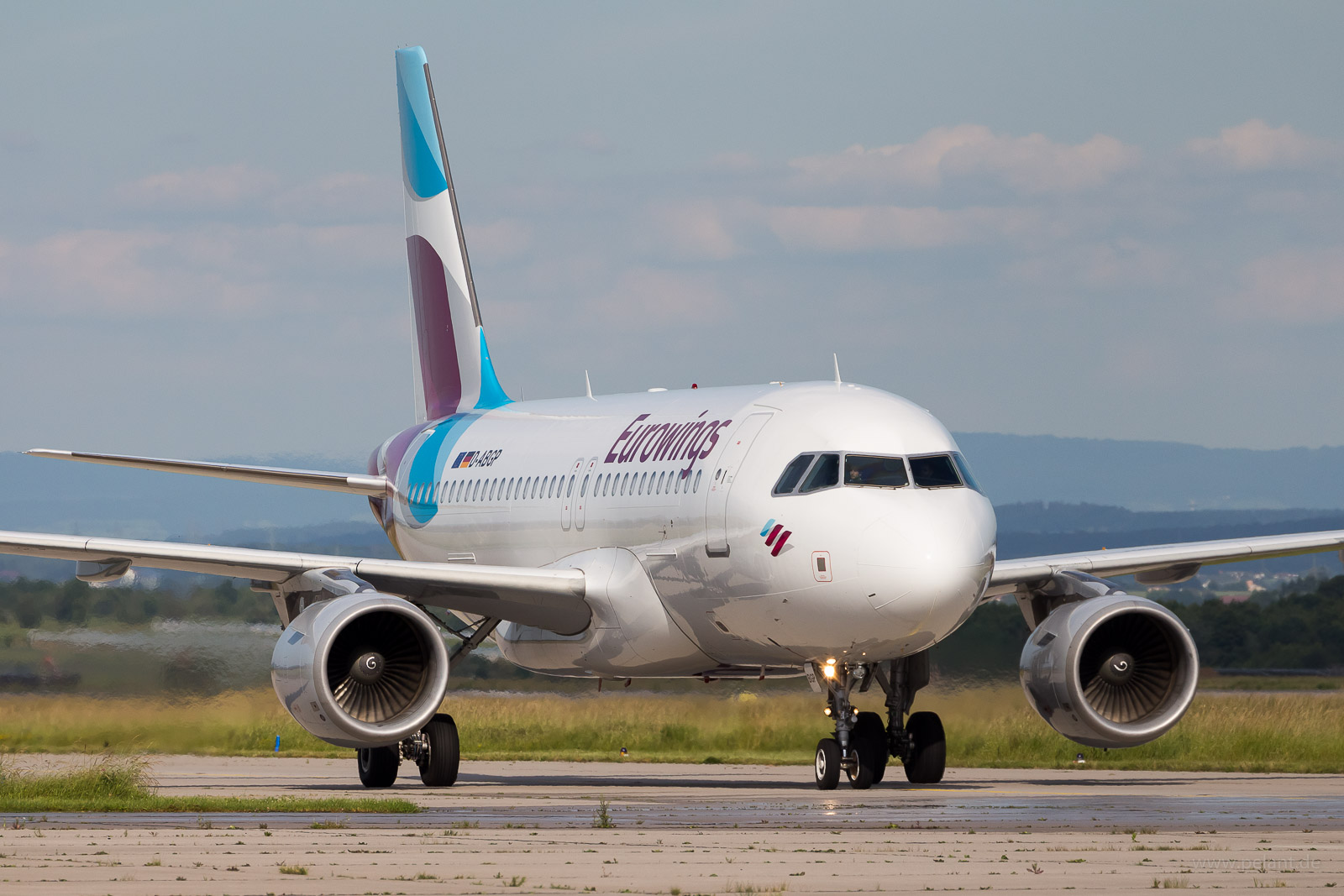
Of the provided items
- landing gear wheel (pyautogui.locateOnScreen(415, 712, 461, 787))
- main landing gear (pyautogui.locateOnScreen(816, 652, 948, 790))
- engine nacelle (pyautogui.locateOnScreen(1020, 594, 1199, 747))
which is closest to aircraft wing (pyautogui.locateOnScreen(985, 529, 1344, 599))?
→ engine nacelle (pyautogui.locateOnScreen(1020, 594, 1199, 747))

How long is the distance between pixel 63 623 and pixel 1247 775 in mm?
16812

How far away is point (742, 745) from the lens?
30297 mm

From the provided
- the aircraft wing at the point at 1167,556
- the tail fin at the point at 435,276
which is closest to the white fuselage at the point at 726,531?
the aircraft wing at the point at 1167,556

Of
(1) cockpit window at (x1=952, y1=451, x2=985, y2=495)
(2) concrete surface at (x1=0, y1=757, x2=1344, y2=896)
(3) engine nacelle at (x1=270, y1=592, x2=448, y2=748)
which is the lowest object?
(2) concrete surface at (x1=0, y1=757, x2=1344, y2=896)

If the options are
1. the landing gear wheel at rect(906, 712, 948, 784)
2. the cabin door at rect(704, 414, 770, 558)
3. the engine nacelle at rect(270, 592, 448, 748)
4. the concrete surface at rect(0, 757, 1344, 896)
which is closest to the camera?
the concrete surface at rect(0, 757, 1344, 896)

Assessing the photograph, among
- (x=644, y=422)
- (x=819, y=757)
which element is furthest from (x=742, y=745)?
(x=819, y=757)

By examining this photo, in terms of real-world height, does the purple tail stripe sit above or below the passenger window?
above

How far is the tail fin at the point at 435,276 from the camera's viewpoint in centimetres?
3256

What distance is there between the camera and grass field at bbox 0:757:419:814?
17938 millimetres

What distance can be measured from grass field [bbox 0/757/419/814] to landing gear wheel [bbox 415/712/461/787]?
3.31 m

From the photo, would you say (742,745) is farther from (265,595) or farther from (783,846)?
(783,846)

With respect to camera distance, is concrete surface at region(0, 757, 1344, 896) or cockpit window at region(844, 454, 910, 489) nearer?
concrete surface at region(0, 757, 1344, 896)

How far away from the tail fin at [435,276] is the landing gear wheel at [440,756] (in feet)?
29.2

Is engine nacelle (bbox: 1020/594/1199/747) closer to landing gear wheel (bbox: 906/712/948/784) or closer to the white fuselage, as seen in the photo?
landing gear wheel (bbox: 906/712/948/784)
